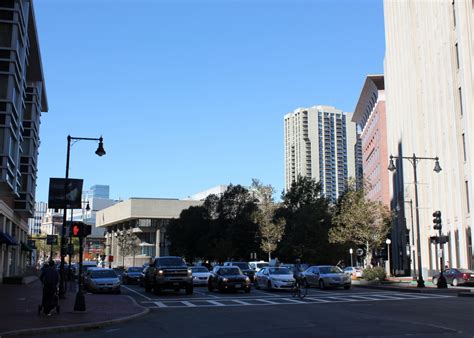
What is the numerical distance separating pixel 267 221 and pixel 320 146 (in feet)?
276

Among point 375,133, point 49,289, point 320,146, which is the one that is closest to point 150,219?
point 320,146

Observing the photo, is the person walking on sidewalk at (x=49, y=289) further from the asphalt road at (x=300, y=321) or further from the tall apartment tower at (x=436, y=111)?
the tall apartment tower at (x=436, y=111)

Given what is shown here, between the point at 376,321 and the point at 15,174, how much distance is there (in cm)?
3427

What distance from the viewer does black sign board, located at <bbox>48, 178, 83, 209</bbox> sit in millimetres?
24298

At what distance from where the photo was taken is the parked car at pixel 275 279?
110ft

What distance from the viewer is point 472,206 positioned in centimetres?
4538

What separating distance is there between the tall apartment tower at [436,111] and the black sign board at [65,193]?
1296 inches

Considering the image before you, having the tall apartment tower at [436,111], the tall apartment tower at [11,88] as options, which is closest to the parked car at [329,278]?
the tall apartment tower at [436,111]

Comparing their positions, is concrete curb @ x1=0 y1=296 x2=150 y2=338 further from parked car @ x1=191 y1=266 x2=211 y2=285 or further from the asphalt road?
parked car @ x1=191 y1=266 x2=211 y2=285

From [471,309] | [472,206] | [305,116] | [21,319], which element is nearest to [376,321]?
[471,309]

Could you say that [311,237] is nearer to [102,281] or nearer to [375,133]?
[102,281]

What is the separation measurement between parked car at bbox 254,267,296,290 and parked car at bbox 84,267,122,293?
8.79 m

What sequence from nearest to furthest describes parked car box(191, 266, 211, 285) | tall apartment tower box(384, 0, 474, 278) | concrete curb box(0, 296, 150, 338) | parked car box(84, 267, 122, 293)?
1. concrete curb box(0, 296, 150, 338)
2. parked car box(84, 267, 122, 293)
3. parked car box(191, 266, 211, 285)
4. tall apartment tower box(384, 0, 474, 278)

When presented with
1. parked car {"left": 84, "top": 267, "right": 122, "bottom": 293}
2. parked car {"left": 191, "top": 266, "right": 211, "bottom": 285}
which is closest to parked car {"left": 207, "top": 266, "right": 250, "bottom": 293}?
parked car {"left": 84, "top": 267, "right": 122, "bottom": 293}
